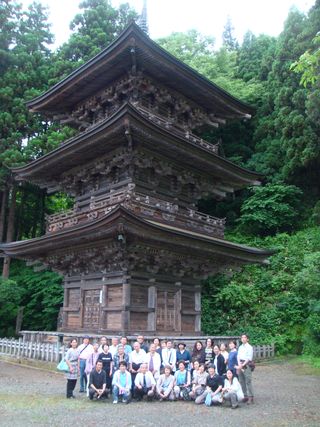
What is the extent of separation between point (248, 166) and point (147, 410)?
86.5 feet

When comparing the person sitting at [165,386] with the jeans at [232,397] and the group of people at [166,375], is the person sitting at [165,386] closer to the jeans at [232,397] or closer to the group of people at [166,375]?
the group of people at [166,375]

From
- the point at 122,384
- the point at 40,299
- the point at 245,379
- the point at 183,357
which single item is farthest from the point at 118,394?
the point at 40,299

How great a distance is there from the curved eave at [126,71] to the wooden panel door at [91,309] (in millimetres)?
9001

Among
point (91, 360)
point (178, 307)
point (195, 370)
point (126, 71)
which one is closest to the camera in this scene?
point (195, 370)

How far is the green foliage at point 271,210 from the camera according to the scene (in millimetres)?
29052

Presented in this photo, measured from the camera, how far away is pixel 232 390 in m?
9.48

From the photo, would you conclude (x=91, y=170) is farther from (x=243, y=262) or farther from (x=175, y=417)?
(x=175, y=417)

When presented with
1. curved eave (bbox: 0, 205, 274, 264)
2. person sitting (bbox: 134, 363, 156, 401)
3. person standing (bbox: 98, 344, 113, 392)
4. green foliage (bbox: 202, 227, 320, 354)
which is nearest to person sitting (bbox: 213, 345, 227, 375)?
person sitting (bbox: 134, 363, 156, 401)

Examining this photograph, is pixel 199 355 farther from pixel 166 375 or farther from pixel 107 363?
pixel 107 363

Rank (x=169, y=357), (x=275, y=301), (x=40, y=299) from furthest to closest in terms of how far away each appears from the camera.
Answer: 1. (x=40, y=299)
2. (x=275, y=301)
3. (x=169, y=357)

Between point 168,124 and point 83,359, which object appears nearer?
point 83,359

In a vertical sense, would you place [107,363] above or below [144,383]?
above

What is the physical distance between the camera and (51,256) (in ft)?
63.3

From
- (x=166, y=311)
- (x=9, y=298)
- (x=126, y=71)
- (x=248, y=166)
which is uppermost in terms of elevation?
(x=248, y=166)
